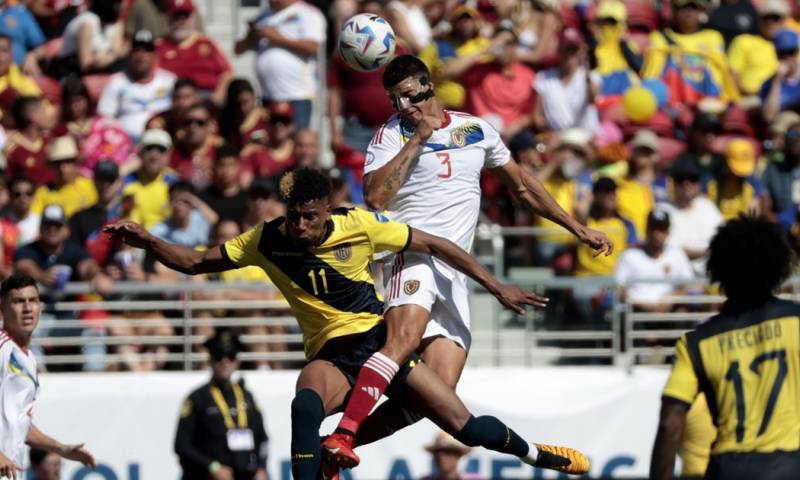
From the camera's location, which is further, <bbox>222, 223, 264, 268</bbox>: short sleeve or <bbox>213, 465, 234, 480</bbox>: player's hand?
<bbox>213, 465, 234, 480</bbox>: player's hand

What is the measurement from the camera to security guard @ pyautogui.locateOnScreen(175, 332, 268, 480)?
14.0 metres

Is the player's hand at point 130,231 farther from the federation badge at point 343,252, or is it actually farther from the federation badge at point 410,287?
the federation badge at point 410,287

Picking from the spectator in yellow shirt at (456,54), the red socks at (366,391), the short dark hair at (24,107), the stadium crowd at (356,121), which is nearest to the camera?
the red socks at (366,391)

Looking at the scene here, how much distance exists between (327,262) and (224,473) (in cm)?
464

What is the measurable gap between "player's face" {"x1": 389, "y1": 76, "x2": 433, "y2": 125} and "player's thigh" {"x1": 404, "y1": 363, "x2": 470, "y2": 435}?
1465 mm

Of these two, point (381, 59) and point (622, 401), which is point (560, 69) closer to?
point (622, 401)

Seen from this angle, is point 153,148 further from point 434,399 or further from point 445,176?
point 434,399

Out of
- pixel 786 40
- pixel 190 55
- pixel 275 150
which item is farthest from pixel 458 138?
pixel 786 40

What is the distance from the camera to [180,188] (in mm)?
15117

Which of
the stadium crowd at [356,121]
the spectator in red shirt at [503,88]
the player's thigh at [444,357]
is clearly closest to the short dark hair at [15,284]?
the player's thigh at [444,357]

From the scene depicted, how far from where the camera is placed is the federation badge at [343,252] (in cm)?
982

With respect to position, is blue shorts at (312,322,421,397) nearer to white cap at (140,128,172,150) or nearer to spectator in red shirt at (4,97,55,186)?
white cap at (140,128,172,150)

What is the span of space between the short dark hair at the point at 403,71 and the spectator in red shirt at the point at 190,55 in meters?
6.89

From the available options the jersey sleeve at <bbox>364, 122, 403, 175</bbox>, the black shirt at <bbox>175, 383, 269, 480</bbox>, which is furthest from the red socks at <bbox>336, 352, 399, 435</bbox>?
the black shirt at <bbox>175, 383, 269, 480</bbox>
